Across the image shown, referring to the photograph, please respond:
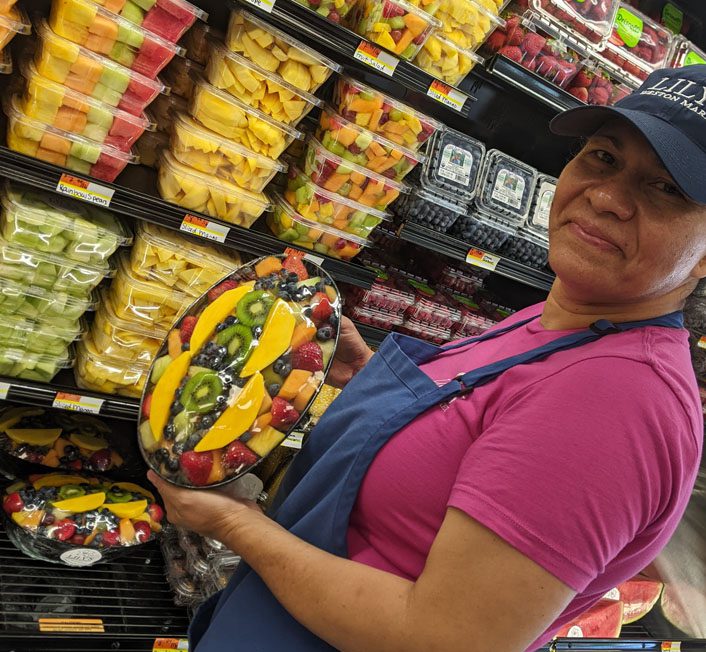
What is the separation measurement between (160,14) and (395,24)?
0.59m

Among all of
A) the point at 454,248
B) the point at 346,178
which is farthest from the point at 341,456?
the point at 454,248

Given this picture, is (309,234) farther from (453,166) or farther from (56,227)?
(56,227)

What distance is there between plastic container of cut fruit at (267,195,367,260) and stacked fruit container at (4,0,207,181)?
1.52 ft

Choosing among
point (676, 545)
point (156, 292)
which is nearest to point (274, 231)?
point (156, 292)

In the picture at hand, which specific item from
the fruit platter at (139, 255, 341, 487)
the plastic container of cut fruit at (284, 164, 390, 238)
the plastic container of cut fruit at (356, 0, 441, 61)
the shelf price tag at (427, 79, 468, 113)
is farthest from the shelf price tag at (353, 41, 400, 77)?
the fruit platter at (139, 255, 341, 487)

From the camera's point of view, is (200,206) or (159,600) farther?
(159,600)

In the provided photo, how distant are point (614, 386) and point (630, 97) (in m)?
0.46

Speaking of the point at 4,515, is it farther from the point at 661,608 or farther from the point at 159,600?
the point at 661,608

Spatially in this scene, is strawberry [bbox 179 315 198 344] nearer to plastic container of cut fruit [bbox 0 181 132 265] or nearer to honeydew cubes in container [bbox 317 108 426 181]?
plastic container of cut fruit [bbox 0 181 132 265]

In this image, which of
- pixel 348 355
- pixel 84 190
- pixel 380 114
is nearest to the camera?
pixel 348 355

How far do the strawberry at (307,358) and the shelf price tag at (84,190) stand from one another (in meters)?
0.85

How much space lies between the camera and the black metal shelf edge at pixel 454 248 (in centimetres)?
213

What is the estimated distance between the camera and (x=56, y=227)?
1.66 metres

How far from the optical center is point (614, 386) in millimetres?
770
